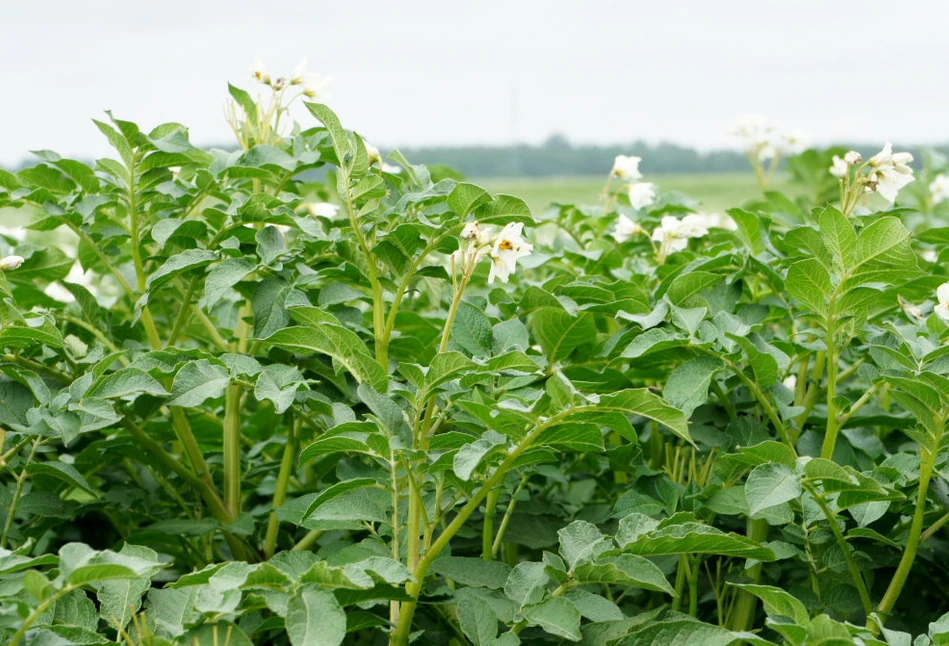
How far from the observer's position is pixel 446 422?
110cm

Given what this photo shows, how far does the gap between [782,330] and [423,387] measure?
103 cm

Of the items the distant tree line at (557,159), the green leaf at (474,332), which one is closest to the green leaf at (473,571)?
the green leaf at (474,332)

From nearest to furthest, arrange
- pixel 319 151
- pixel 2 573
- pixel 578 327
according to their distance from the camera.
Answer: pixel 2 573
pixel 578 327
pixel 319 151

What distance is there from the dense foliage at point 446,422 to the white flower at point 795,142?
0.74 metres

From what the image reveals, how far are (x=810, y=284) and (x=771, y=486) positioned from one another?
0.77 ft

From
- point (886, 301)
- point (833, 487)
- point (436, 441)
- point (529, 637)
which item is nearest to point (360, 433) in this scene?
point (436, 441)

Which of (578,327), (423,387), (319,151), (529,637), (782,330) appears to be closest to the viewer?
(423,387)

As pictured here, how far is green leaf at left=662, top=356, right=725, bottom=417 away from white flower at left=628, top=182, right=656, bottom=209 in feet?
1.98

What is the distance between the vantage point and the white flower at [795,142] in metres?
2.10

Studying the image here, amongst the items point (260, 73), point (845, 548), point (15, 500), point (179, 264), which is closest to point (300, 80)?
point (260, 73)

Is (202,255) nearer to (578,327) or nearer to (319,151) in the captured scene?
(319,151)

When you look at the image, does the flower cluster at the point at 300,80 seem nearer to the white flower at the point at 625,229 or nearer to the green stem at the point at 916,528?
the white flower at the point at 625,229

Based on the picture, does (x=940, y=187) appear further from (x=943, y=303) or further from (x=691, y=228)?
(x=943, y=303)

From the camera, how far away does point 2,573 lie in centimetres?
77
